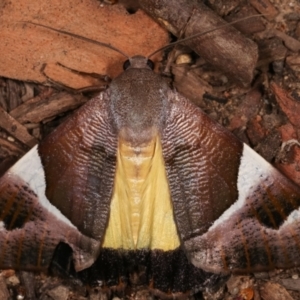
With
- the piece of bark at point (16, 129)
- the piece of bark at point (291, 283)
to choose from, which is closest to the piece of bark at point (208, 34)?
the piece of bark at point (16, 129)

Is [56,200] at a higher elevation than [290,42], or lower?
lower

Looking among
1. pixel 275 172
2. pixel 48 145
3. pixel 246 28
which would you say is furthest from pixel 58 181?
pixel 246 28

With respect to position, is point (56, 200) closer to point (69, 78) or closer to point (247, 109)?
point (69, 78)

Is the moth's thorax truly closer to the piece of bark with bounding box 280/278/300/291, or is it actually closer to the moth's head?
the moth's head

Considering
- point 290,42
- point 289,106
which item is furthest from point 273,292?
point 290,42

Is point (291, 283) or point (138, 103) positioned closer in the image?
point (138, 103)

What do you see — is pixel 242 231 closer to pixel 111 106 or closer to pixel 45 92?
pixel 111 106
